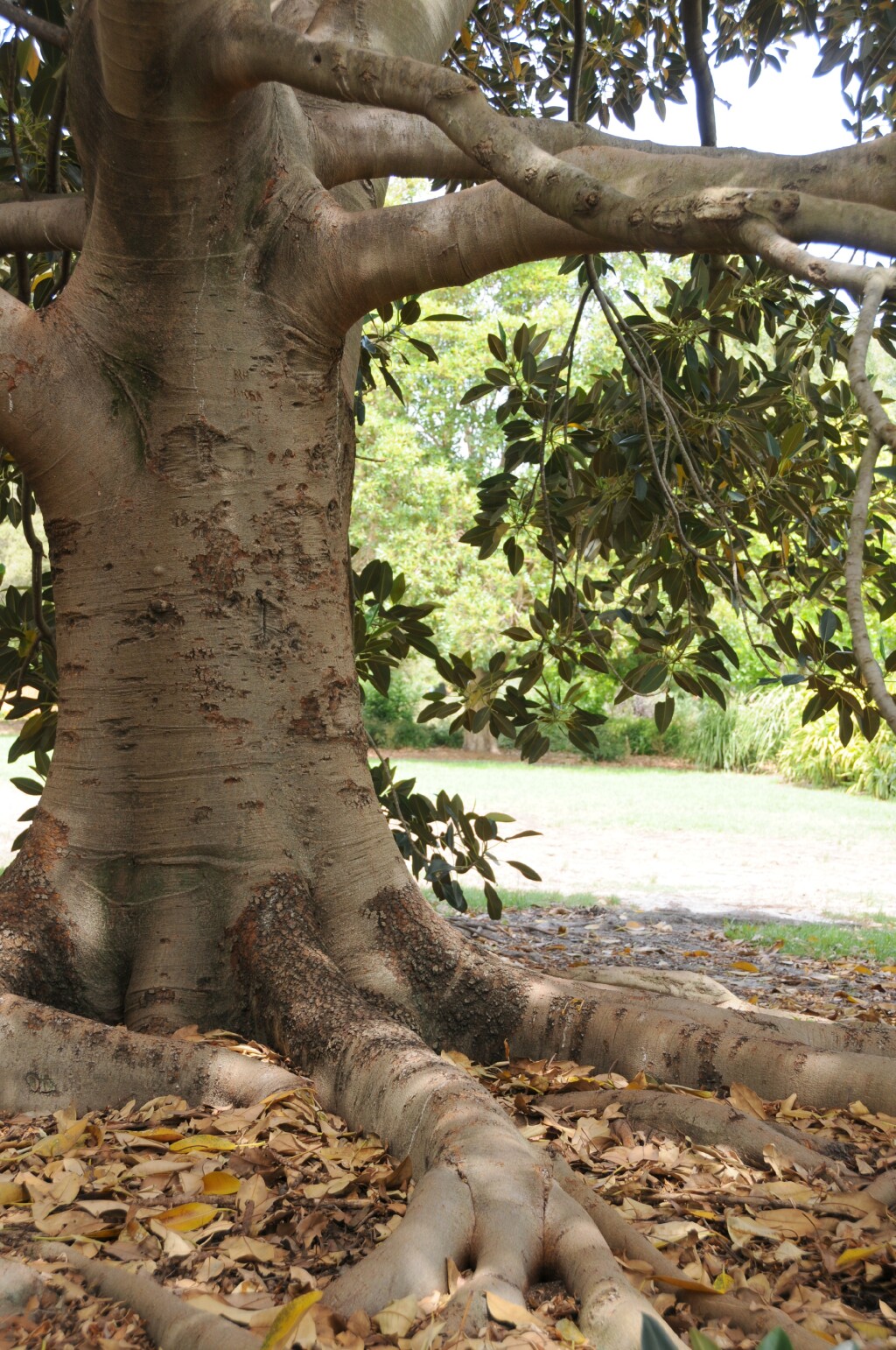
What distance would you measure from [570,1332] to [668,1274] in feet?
0.85

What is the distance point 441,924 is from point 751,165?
79.6 inches

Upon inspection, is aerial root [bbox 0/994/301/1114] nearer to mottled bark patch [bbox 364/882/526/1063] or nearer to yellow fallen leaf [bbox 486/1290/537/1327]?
mottled bark patch [bbox 364/882/526/1063]

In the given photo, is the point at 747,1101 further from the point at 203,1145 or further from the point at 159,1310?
the point at 159,1310

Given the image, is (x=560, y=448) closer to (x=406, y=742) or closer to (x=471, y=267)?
(x=471, y=267)

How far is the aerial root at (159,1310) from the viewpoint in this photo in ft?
4.74

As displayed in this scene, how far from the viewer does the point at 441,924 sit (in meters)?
A: 3.06

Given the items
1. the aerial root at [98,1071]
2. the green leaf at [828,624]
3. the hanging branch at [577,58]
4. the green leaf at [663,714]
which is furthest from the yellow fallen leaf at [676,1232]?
the hanging branch at [577,58]

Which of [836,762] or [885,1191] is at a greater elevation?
[885,1191]

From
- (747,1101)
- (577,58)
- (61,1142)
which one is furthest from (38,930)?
(577,58)

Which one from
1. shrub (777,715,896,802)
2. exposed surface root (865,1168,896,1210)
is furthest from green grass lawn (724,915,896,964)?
shrub (777,715,896,802)

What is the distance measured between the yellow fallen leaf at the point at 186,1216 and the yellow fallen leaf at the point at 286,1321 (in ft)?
1.46

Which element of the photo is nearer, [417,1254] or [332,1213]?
[417,1254]

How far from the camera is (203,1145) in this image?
84.7 inches

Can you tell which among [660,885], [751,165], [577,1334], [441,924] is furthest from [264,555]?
[660,885]
